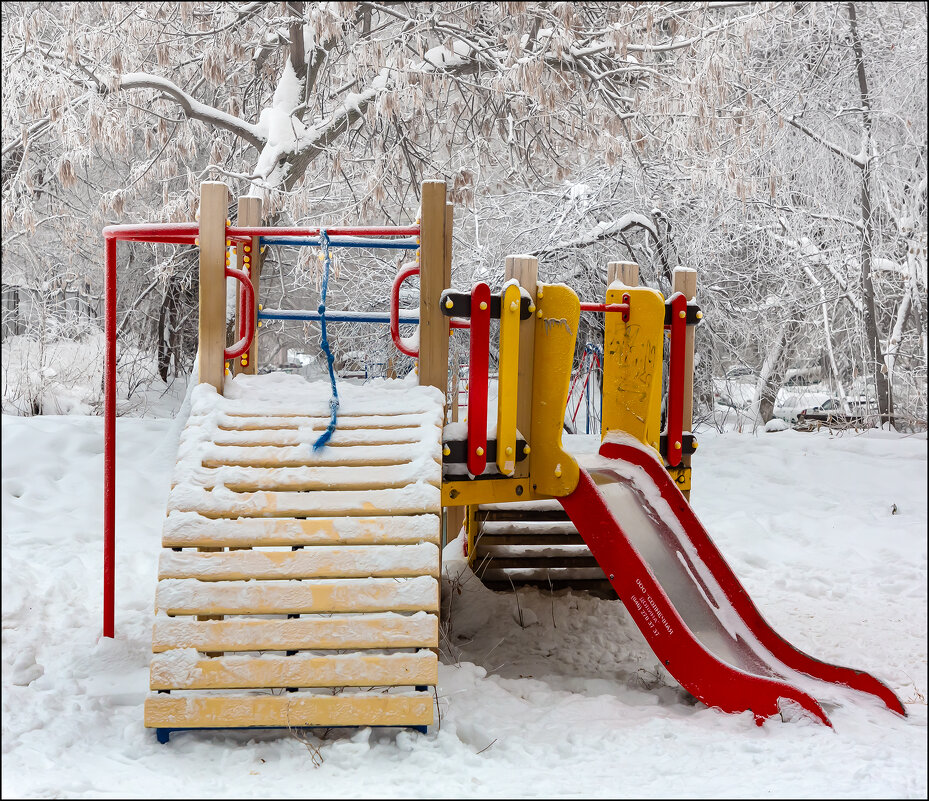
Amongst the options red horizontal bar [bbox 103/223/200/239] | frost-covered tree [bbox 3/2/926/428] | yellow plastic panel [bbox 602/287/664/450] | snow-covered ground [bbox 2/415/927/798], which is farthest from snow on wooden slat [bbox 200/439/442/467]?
frost-covered tree [bbox 3/2/926/428]

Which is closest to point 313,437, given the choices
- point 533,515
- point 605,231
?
point 533,515

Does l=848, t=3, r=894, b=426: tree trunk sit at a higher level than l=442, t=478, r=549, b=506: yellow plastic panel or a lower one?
higher

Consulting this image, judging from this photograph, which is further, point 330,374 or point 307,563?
point 330,374

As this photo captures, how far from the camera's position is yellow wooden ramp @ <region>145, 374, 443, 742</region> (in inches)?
119

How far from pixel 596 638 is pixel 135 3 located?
260 inches

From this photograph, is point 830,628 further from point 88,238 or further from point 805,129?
point 88,238

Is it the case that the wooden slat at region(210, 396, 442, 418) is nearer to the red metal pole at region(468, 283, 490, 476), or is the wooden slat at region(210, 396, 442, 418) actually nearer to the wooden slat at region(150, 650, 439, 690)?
the red metal pole at region(468, 283, 490, 476)

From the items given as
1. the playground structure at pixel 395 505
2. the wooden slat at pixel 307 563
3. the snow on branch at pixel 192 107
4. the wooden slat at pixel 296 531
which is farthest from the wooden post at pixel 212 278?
the snow on branch at pixel 192 107

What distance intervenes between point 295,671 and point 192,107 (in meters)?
5.95

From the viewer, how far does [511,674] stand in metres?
4.19

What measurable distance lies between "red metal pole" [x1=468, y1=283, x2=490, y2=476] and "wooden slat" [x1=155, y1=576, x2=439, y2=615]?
773mm

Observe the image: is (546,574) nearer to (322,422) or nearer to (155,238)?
(322,422)

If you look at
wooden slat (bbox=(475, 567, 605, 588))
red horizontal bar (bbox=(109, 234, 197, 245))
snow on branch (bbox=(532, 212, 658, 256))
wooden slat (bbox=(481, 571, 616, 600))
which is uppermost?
snow on branch (bbox=(532, 212, 658, 256))

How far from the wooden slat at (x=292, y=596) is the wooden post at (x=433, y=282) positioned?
991 millimetres
